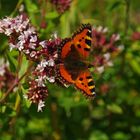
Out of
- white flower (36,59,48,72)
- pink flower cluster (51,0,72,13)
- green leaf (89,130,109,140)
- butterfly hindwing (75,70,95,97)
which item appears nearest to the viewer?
butterfly hindwing (75,70,95,97)

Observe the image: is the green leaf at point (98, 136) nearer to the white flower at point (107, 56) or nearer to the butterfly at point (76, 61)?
the white flower at point (107, 56)

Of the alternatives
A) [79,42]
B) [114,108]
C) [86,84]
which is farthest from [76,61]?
[114,108]

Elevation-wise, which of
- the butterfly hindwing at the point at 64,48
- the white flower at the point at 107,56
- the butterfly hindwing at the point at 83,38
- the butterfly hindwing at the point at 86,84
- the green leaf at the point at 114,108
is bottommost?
the butterfly hindwing at the point at 86,84

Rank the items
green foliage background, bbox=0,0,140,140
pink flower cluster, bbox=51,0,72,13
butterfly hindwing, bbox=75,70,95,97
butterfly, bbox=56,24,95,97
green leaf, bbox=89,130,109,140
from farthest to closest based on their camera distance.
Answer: green leaf, bbox=89,130,109,140 → green foliage background, bbox=0,0,140,140 → pink flower cluster, bbox=51,0,72,13 → butterfly, bbox=56,24,95,97 → butterfly hindwing, bbox=75,70,95,97

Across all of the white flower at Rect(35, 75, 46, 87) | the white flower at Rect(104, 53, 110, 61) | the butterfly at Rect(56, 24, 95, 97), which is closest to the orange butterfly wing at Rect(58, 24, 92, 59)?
the butterfly at Rect(56, 24, 95, 97)

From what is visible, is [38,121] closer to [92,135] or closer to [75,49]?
[92,135]

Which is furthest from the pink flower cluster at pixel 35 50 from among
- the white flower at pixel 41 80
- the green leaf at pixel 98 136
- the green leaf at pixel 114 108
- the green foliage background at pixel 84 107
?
the green leaf at pixel 98 136

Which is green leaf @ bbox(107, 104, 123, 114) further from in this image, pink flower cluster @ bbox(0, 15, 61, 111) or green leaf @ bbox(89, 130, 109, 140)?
pink flower cluster @ bbox(0, 15, 61, 111)

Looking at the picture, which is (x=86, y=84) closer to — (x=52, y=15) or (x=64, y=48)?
(x=64, y=48)

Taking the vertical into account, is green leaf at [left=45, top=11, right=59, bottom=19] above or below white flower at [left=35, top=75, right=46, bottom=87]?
above
